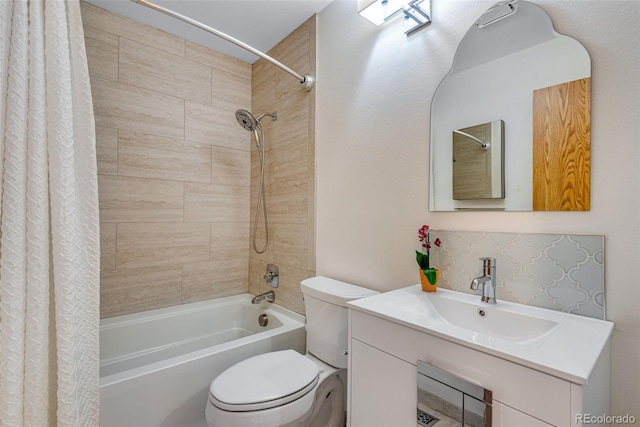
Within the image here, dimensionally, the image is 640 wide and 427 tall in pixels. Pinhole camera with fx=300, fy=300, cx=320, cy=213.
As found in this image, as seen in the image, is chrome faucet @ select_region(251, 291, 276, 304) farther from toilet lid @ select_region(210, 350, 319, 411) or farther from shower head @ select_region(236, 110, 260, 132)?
shower head @ select_region(236, 110, 260, 132)

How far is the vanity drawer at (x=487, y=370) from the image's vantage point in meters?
0.61

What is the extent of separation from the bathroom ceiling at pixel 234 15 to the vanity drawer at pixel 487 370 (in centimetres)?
181

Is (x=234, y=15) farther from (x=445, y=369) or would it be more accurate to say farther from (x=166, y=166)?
(x=445, y=369)

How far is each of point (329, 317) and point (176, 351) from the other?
1194mm

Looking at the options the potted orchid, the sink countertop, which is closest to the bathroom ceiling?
the potted orchid

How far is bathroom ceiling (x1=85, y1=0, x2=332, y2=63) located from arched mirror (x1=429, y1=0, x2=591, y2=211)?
1.06 metres

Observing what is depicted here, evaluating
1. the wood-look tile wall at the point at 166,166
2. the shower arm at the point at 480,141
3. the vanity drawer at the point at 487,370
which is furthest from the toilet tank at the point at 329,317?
the wood-look tile wall at the point at 166,166

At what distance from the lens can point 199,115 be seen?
2188 mm

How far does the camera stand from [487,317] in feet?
3.27

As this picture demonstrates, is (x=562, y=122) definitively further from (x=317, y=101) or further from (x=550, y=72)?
(x=317, y=101)

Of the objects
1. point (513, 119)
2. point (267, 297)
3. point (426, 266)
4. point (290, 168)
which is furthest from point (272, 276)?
point (513, 119)

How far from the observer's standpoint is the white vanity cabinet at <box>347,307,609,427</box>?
61 cm

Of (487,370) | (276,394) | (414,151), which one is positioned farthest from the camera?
(414,151)

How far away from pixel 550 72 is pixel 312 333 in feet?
4.73
